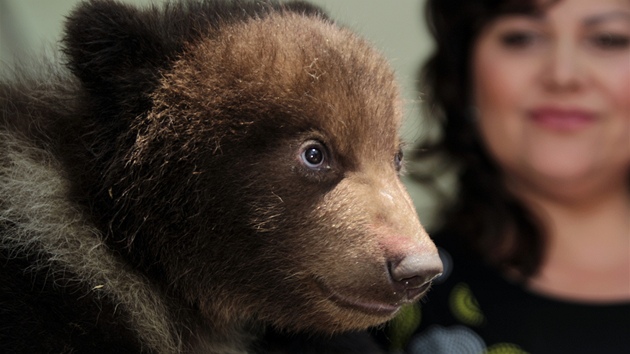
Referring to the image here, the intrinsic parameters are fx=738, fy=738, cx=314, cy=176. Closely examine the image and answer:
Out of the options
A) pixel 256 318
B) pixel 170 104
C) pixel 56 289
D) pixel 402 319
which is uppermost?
pixel 170 104

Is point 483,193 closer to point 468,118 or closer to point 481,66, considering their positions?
point 468,118

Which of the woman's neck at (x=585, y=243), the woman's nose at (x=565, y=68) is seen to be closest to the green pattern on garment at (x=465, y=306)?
the woman's neck at (x=585, y=243)

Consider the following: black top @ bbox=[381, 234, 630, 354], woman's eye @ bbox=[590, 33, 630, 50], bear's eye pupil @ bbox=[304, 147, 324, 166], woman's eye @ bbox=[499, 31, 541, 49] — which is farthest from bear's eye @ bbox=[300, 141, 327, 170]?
woman's eye @ bbox=[590, 33, 630, 50]

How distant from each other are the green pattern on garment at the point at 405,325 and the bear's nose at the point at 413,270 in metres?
1.54

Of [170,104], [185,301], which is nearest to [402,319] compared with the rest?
[185,301]

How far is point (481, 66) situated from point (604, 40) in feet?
1.87

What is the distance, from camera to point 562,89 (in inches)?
131

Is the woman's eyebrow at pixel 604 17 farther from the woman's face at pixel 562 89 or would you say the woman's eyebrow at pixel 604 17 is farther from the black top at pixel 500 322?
the black top at pixel 500 322

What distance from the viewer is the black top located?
11.1ft

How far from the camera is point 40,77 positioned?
2.31 meters

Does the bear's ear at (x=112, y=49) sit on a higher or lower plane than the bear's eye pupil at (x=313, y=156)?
higher

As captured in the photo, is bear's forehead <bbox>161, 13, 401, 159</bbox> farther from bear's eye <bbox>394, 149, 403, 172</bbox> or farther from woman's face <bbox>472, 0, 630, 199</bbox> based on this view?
woman's face <bbox>472, 0, 630, 199</bbox>

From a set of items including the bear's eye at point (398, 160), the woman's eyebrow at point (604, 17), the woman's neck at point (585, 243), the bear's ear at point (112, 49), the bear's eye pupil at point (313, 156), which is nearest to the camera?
the bear's ear at point (112, 49)

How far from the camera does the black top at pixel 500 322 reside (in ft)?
11.1
